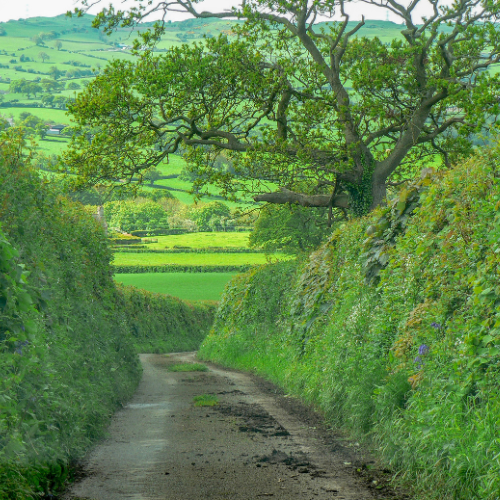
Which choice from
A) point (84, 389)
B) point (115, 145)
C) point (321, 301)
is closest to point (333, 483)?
point (84, 389)

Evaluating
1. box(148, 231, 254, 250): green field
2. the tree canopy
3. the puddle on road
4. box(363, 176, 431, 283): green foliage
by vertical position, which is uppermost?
the tree canopy

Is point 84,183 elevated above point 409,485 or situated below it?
above

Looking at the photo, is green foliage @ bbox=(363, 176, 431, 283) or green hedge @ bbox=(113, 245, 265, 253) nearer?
green foliage @ bbox=(363, 176, 431, 283)

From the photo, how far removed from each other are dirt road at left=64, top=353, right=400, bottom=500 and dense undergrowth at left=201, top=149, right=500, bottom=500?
1.58ft

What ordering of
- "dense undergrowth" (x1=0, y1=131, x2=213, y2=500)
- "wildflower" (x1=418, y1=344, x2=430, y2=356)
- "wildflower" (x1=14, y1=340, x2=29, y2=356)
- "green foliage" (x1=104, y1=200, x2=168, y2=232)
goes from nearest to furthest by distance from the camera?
"dense undergrowth" (x1=0, y1=131, x2=213, y2=500) < "wildflower" (x1=14, y1=340, x2=29, y2=356) < "wildflower" (x1=418, y1=344, x2=430, y2=356) < "green foliage" (x1=104, y1=200, x2=168, y2=232)

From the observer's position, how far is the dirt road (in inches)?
235

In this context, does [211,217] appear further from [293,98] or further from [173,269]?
[293,98]

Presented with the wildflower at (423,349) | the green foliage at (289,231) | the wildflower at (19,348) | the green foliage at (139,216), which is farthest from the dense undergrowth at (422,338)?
the green foliage at (139,216)

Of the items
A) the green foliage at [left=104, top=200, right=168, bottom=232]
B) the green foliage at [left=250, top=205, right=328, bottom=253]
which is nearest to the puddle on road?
the green foliage at [left=250, top=205, right=328, bottom=253]

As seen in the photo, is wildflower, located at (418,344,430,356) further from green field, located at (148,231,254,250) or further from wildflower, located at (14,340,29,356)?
Result: green field, located at (148,231,254,250)

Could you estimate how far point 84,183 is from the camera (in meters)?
20.7

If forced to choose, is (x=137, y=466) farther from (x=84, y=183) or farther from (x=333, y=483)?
(x=84, y=183)

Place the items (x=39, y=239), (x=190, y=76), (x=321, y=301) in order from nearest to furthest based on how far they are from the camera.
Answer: (x=39, y=239), (x=321, y=301), (x=190, y=76)

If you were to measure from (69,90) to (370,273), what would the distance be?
144m
